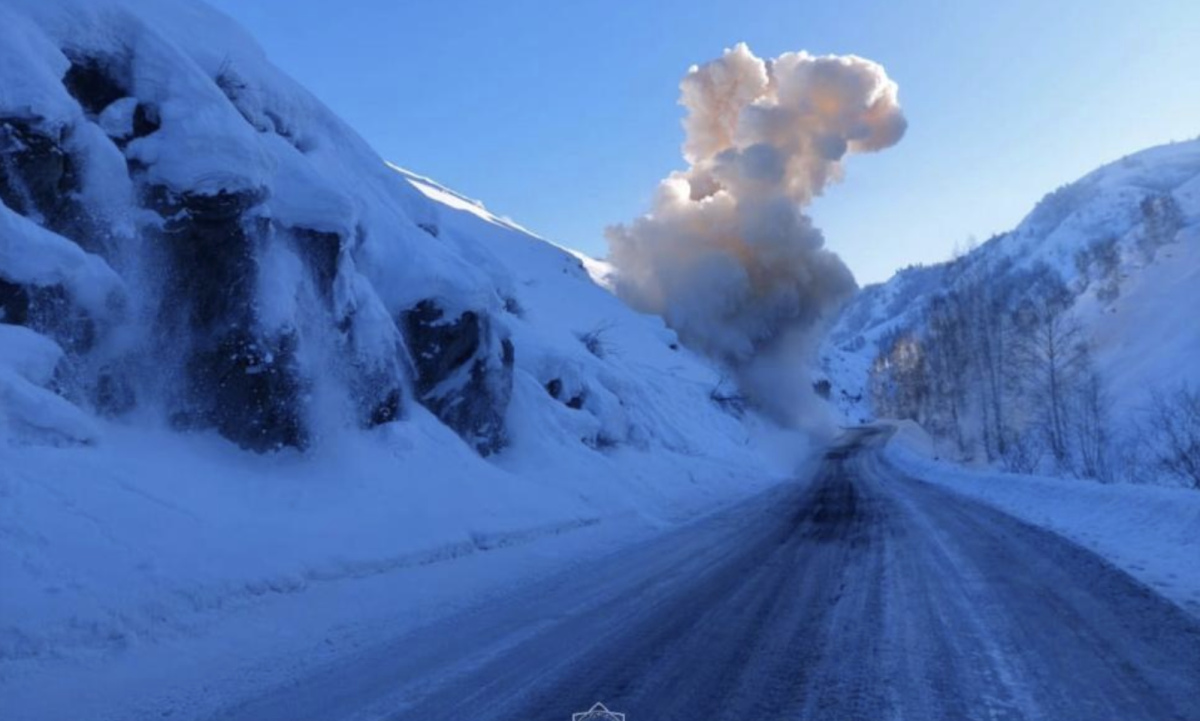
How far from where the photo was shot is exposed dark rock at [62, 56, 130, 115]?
33.1 ft

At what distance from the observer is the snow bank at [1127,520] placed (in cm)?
741

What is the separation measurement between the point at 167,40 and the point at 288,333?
5.11 metres

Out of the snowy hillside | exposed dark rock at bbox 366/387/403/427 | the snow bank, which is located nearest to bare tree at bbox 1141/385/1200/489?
the snowy hillside

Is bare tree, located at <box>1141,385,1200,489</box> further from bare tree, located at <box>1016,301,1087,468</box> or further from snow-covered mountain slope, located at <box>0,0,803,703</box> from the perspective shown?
snow-covered mountain slope, located at <box>0,0,803,703</box>

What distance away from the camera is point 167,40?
1124 cm

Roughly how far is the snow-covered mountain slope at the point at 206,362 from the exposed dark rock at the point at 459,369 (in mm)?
44

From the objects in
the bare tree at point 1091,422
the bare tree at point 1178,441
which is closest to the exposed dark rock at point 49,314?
the bare tree at point 1178,441

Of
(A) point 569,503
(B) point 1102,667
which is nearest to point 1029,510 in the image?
(A) point 569,503

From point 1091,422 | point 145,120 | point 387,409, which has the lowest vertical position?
point 1091,422

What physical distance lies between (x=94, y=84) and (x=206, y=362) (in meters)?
4.45

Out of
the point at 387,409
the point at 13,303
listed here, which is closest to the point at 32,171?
the point at 13,303

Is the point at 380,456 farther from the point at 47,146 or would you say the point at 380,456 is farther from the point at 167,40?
the point at 167,40

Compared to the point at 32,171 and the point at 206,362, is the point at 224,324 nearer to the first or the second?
the point at 206,362

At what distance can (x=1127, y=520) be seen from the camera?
1091cm
